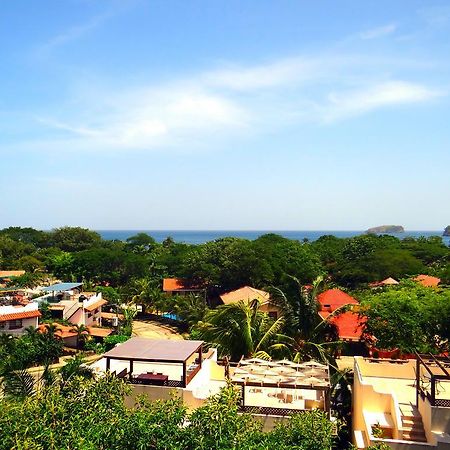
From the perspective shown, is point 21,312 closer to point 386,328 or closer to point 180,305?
point 180,305

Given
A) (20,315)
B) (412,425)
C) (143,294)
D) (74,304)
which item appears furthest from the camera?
(143,294)

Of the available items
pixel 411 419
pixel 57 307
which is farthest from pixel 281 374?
pixel 57 307

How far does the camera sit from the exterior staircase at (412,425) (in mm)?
13641

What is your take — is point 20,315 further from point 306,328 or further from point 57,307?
point 306,328

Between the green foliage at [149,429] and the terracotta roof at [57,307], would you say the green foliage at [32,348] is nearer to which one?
the terracotta roof at [57,307]

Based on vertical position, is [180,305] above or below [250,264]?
below

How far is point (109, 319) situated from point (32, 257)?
32549 millimetres

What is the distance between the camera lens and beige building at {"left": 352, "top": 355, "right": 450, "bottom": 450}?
507 inches

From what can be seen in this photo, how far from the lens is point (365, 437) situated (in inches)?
558

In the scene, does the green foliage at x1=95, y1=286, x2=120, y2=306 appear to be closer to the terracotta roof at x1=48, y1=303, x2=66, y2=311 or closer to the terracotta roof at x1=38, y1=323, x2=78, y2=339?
the terracotta roof at x1=48, y1=303, x2=66, y2=311

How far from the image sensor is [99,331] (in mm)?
38469

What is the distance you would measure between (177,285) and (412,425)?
41962mm

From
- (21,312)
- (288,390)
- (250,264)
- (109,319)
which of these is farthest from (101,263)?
(288,390)

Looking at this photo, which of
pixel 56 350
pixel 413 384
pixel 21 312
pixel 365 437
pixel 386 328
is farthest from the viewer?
pixel 21 312
